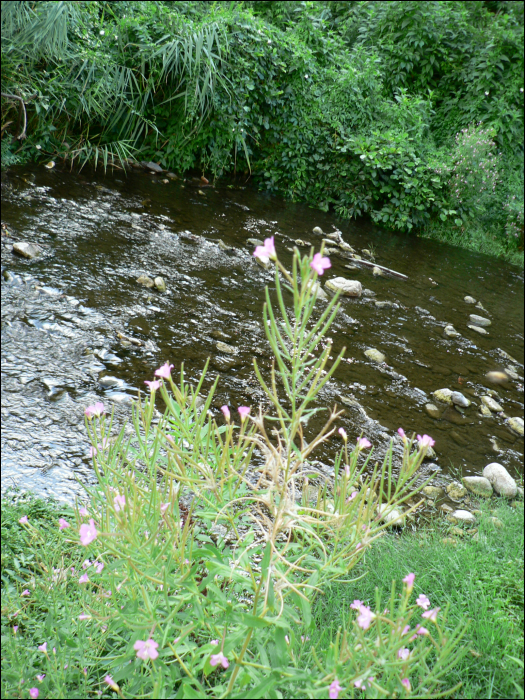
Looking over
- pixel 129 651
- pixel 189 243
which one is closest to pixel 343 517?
pixel 129 651

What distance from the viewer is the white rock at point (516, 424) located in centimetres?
325

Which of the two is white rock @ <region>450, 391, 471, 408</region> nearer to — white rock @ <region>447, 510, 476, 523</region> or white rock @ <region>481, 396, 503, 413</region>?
white rock @ <region>481, 396, 503, 413</region>

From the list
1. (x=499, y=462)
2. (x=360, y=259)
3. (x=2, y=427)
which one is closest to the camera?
(x=2, y=427)

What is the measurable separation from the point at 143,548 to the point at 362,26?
1131cm

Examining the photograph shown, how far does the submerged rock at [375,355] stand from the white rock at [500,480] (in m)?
1.14

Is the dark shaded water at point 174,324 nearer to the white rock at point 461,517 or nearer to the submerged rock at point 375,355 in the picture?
the submerged rock at point 375,355

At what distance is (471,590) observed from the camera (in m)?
1.67

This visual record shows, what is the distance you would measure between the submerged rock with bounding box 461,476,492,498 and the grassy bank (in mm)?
373

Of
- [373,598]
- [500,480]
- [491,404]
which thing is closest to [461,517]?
[500,480]

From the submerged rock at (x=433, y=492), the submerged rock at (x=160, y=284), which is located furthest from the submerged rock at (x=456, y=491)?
the submerged rock at (x=160, y=284)

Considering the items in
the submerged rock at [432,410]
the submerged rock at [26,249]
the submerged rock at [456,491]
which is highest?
the submerged rock at [456,491]

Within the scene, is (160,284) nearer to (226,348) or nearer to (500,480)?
(226,348)

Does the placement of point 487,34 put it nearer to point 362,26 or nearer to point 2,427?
point 362,26

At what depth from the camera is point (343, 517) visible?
116 cm
